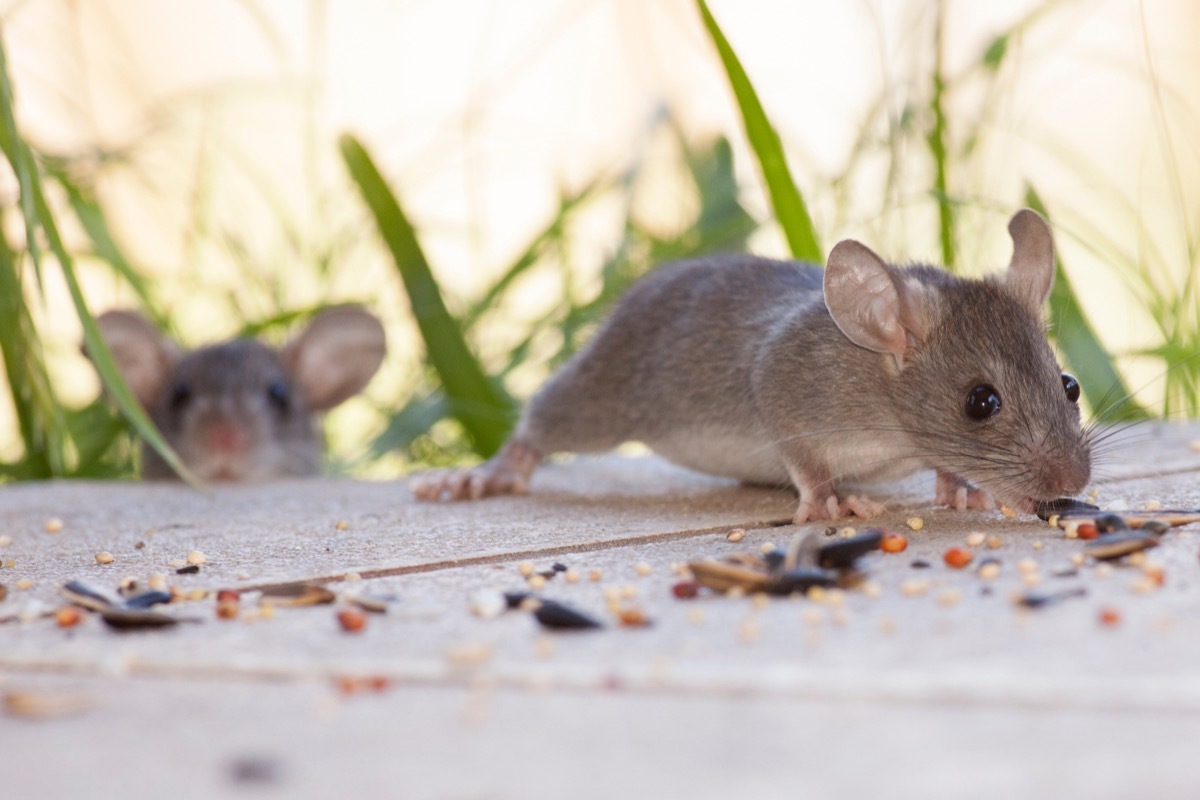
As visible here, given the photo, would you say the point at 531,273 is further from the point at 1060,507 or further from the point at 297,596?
the point at 297,596

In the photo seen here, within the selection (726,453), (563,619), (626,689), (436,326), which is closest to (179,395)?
(436,326)

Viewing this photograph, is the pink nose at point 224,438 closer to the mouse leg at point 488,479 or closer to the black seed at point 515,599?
the mouse leg at point 488,479

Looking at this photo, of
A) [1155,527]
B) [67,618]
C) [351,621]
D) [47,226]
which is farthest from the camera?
[47,226]

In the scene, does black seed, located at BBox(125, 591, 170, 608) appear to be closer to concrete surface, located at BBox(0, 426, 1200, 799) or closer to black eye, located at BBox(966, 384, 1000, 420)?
Result: concrete surface, located at BBox(0, 426, 1200, 799)

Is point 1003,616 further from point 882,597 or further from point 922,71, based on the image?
point 922,71

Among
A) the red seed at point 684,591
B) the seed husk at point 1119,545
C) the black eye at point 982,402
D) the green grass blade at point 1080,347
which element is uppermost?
the green grass blade at point 1080,347

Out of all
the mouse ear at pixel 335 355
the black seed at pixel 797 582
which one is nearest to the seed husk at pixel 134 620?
the black seed at pixel 797 582
